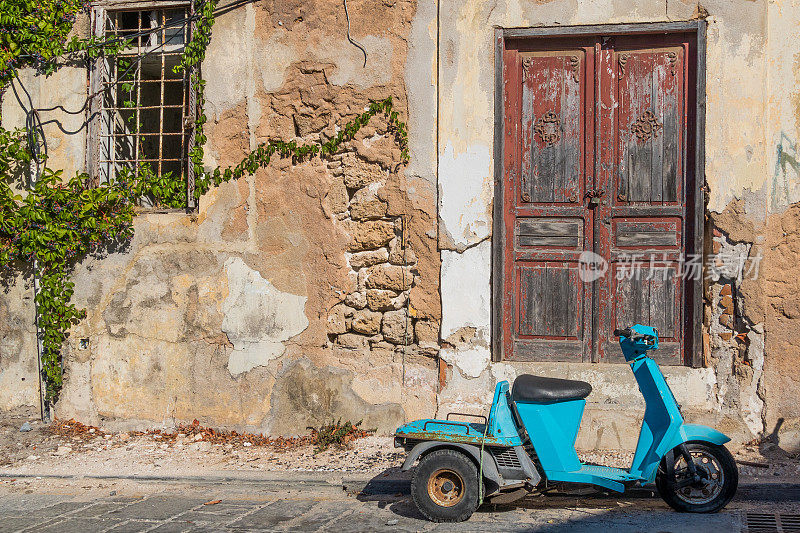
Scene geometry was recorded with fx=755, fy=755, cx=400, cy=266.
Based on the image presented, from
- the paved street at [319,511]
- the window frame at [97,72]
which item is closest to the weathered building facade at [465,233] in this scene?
the window frame at [97,72]

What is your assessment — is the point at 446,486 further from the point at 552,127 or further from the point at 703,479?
the point at 552,127

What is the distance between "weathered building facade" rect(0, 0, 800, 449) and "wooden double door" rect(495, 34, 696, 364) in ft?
0.06

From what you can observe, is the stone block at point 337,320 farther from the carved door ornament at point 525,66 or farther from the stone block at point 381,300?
the carved door ornament at point 525,66

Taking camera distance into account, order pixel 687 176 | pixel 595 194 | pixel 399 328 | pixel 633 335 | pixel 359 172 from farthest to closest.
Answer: pixel 359 172 → pixel 399 328 → pixel 595 194 → pixel 687 176 → pixel 633 335

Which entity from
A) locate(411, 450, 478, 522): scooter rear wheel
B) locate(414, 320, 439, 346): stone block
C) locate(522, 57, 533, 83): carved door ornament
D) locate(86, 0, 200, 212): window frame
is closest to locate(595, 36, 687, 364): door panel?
locate(522, 57, 533, 83): carved door ornament

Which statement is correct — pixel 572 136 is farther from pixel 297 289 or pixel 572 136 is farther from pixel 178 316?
pixel 178 316

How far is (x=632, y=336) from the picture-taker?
15.2 ft

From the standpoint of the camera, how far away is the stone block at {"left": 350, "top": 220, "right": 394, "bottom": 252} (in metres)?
6.41

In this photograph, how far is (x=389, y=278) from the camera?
640 cm

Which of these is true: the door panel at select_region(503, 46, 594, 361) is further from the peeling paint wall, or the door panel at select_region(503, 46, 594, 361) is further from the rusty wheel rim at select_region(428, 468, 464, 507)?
the rusty wheel rim at select_region(428, 468, 464, 507)

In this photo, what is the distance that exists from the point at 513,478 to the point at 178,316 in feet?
11.4

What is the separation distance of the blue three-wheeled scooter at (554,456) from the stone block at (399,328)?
68.3 inches

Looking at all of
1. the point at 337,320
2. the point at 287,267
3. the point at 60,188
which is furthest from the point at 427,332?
the point at 60,188

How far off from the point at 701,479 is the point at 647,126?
114 inches
